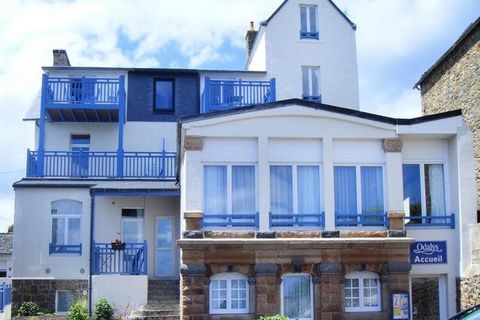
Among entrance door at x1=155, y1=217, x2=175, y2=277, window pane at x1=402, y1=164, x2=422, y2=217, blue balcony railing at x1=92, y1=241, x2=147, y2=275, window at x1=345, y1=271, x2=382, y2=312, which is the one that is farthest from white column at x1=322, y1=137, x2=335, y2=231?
entrance door at x1=155, y1=217, x2=175, y2=277

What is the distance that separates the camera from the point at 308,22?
3044cm

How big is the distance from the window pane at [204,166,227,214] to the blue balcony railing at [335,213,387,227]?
302 cm

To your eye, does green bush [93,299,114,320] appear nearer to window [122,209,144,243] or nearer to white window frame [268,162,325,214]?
→ window [122,209,144,243]

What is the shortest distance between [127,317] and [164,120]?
34.0 feet

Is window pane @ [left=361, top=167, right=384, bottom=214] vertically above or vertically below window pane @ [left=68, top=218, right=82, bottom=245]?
above

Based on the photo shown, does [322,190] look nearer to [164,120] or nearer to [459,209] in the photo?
[459,209]

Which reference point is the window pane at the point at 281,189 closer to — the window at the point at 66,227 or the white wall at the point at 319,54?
the window at the point at 66,227

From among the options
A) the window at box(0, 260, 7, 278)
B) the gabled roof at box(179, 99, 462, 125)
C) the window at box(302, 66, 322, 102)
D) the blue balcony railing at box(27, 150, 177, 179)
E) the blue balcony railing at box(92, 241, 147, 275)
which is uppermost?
the window at box(302, 66, 322, 102)

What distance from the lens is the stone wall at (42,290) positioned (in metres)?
23.7

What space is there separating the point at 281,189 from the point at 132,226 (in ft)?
27.3

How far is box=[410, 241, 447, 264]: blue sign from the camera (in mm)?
19219

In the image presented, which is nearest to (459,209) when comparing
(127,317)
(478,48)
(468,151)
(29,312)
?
(468,151)

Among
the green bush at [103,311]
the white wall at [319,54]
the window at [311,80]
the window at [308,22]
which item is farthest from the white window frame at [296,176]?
the window at [308,22]

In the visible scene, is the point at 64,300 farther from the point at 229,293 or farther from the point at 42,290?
the point at 229,293
